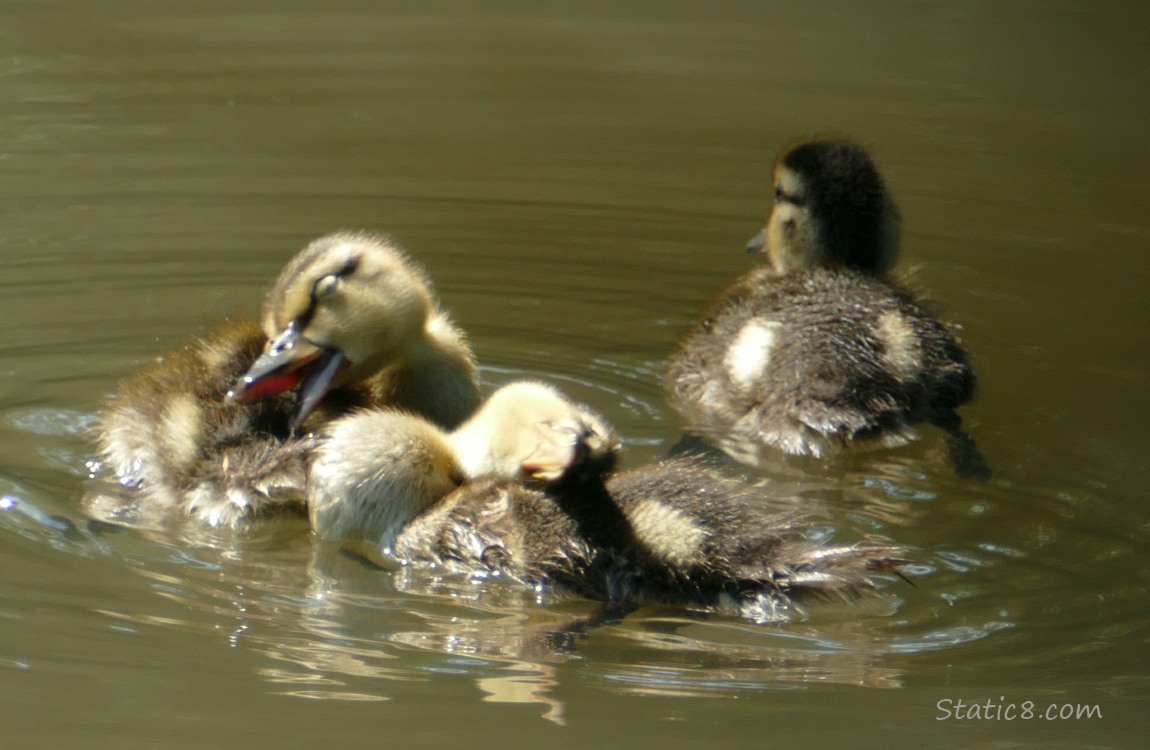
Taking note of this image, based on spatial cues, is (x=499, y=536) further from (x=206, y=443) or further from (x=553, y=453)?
(x=206, y=443)

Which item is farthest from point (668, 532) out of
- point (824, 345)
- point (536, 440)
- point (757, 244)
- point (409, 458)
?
point (757, 244)

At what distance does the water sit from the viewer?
289 centimetres

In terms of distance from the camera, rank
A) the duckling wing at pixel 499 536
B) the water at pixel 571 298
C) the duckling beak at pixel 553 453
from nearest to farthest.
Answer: the water at pixel 571 298
the duckling beak at pixel 553 453
the duckling wing at pixel 499 536

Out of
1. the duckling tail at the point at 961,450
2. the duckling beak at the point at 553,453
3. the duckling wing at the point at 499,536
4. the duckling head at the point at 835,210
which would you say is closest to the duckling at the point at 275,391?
the duckling wing at the point at 499,536

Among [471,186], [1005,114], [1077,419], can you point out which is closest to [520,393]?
[1077,419]

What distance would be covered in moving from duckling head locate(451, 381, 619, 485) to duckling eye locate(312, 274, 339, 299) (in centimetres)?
48

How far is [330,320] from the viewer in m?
3.83

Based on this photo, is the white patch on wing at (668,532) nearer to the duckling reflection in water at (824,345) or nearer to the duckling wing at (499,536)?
the duckling wing at (499,536)

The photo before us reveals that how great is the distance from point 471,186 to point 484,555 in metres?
3.38

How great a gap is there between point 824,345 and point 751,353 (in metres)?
0.22

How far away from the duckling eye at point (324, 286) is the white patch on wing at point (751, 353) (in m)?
1.24

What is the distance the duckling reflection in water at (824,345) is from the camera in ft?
14.3

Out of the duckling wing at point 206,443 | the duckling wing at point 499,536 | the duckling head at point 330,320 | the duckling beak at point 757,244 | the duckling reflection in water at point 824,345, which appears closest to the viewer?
the duckling wing at point 499,536

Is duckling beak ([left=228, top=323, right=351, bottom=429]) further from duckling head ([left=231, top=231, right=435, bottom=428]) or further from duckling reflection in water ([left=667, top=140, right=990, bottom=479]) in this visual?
duckling reflection in water ([left=667, top=140, right=990, bottom=479])
